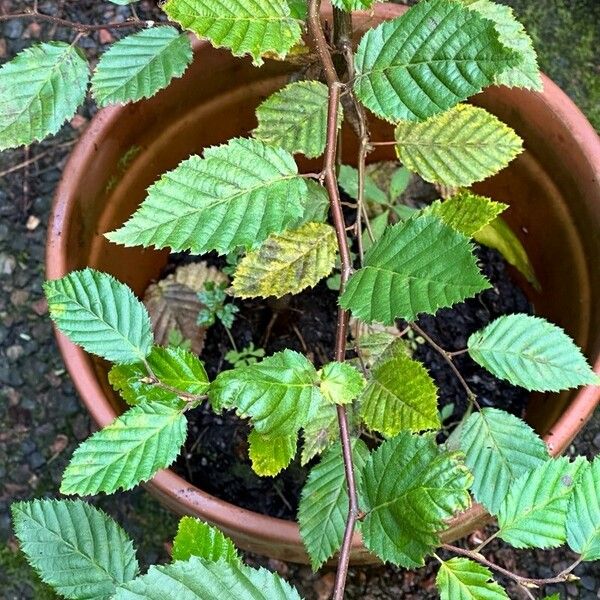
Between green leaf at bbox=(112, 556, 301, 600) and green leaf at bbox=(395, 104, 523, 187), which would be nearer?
green leaf at bbox=(112, 556, 301, 600)

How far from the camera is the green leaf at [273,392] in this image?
2.22 feet

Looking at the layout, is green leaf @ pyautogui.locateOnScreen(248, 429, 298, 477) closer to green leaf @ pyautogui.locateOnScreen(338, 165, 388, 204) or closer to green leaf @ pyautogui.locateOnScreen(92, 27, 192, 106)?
green leaf @ pyautogui.locateOnScreen(92, 27, 192, 106)

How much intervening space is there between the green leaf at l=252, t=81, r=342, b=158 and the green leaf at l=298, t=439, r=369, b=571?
1.27 feet

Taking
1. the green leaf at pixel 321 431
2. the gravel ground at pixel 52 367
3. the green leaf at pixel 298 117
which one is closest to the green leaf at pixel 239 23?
the green leaf at pixel 298 117

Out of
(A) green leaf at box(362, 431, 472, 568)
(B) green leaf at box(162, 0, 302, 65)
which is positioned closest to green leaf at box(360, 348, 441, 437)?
(A) green leaf at box(362, 431, 472, 568)

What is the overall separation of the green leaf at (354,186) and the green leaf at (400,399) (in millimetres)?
445

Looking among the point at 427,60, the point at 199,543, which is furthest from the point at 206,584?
the point at 427,60

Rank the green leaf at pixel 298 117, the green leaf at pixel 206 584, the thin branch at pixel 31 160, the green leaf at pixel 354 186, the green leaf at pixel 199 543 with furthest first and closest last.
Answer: the thin branch at pixel 31 160
the green leaf at pixel 354 186
the green leaf at pixel 298 117
the green leaf at pixel 199 543
the green leaf at pixel 206 584

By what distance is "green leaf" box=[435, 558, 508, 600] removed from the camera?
0.69m

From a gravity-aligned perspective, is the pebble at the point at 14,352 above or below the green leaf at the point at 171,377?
below

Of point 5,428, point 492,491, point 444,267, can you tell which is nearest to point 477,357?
point 492,491

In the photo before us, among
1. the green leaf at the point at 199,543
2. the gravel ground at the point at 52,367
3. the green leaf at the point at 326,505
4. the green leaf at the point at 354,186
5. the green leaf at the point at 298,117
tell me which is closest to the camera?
the green leaf at the point at 199,543

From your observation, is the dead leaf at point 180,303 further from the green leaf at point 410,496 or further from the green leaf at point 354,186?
the green leaf at point 410,496

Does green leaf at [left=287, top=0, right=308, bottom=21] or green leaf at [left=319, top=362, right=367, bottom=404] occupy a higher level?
green leaf at [left=287, top=0, right=308, bottom=21]
